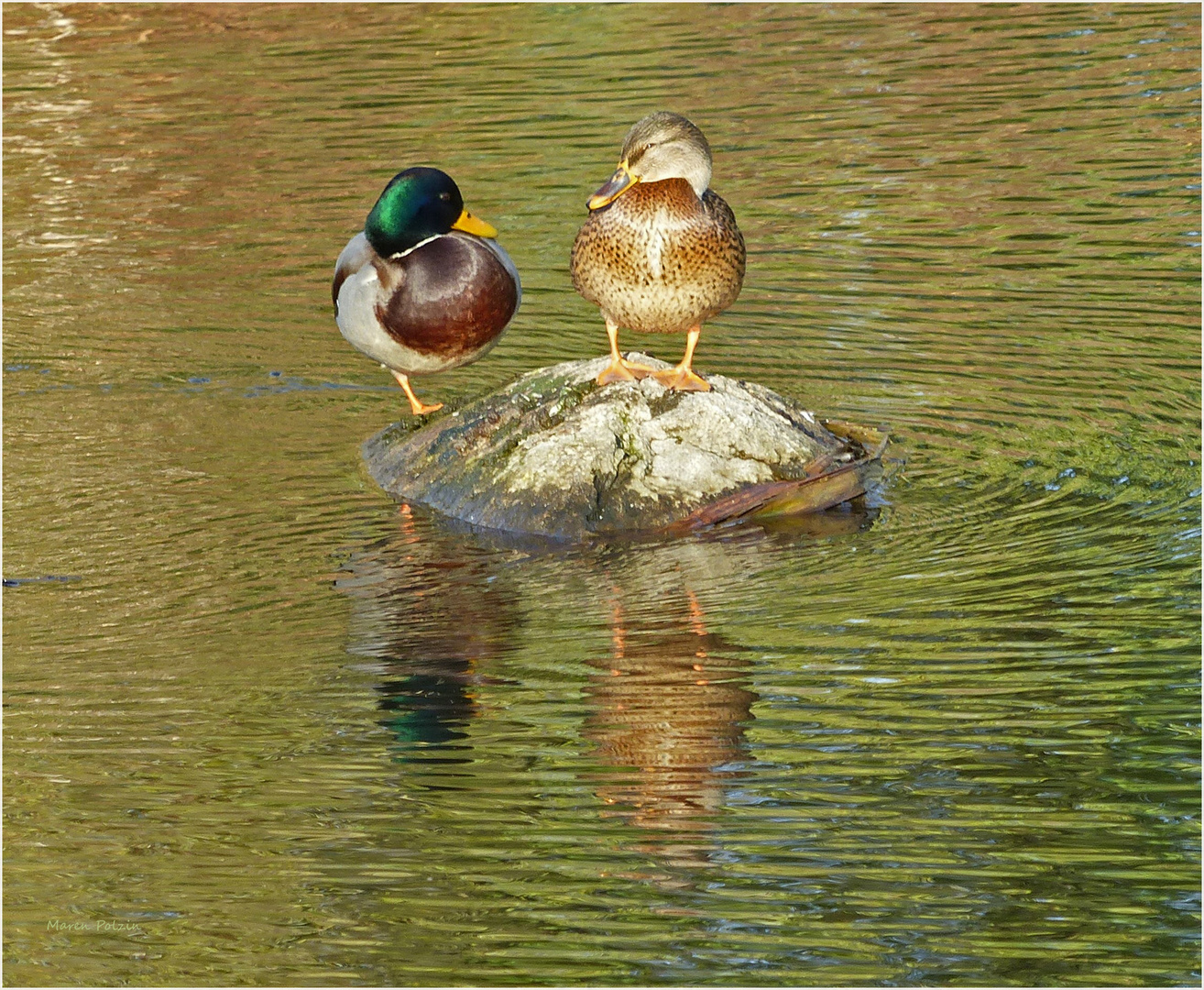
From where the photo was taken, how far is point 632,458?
7238 mm

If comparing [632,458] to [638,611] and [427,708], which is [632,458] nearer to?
[638,611]

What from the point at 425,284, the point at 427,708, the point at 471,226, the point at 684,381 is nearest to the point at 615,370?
the point at 684,381

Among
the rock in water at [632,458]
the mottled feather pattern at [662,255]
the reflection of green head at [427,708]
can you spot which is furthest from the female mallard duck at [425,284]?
the reflection of green head at [427,708]

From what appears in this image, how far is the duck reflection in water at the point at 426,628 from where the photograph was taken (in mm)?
5621

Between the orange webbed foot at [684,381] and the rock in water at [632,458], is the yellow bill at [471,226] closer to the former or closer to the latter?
the rock in water at [632,458]

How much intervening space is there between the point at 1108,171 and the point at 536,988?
8.64 metres

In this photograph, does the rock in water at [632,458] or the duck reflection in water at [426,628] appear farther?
the rock in water at [632,458]

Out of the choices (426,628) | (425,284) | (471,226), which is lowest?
(426,628)

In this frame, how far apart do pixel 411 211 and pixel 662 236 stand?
1675 mm

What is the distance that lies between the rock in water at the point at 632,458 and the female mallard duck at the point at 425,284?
2.07 feet

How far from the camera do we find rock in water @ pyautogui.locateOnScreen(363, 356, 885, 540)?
7188 millimetres

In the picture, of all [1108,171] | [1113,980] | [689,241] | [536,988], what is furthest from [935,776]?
[1108,171]

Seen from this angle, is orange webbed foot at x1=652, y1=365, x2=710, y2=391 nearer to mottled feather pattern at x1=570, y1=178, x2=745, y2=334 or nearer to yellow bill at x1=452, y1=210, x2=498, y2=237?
mottled feather pattern at x1=570, y1=178, x2=745, y2=334

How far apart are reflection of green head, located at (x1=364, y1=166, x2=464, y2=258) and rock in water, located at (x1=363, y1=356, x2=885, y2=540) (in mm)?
1045
